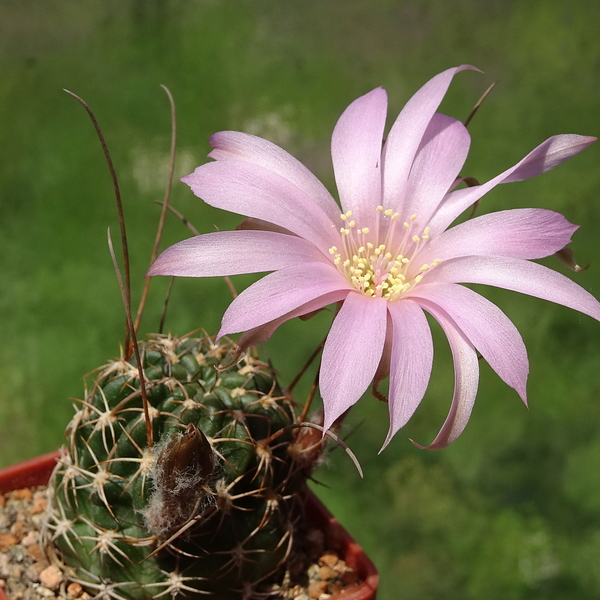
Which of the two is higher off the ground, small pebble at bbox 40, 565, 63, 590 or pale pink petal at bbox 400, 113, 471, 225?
pale pink petal at bbox 400, 113, 471, 225

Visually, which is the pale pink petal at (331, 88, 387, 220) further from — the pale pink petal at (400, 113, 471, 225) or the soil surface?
the soil surface

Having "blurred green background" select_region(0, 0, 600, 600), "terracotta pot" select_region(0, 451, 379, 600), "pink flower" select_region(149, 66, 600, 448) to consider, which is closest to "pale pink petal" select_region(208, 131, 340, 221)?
"pink flower" select_region(149, 66, 600, 448)

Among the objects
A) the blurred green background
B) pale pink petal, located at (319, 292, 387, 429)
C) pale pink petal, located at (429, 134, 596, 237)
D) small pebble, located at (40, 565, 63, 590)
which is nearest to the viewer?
pale pink petal, located at (319, 292, 387, 429)

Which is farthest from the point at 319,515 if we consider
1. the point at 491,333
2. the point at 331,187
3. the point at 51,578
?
the point at 331,187

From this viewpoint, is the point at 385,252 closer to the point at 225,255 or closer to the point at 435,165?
the point at 435,165

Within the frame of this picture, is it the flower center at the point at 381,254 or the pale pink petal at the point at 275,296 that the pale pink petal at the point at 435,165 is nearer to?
the flower center at the point at 381,254
